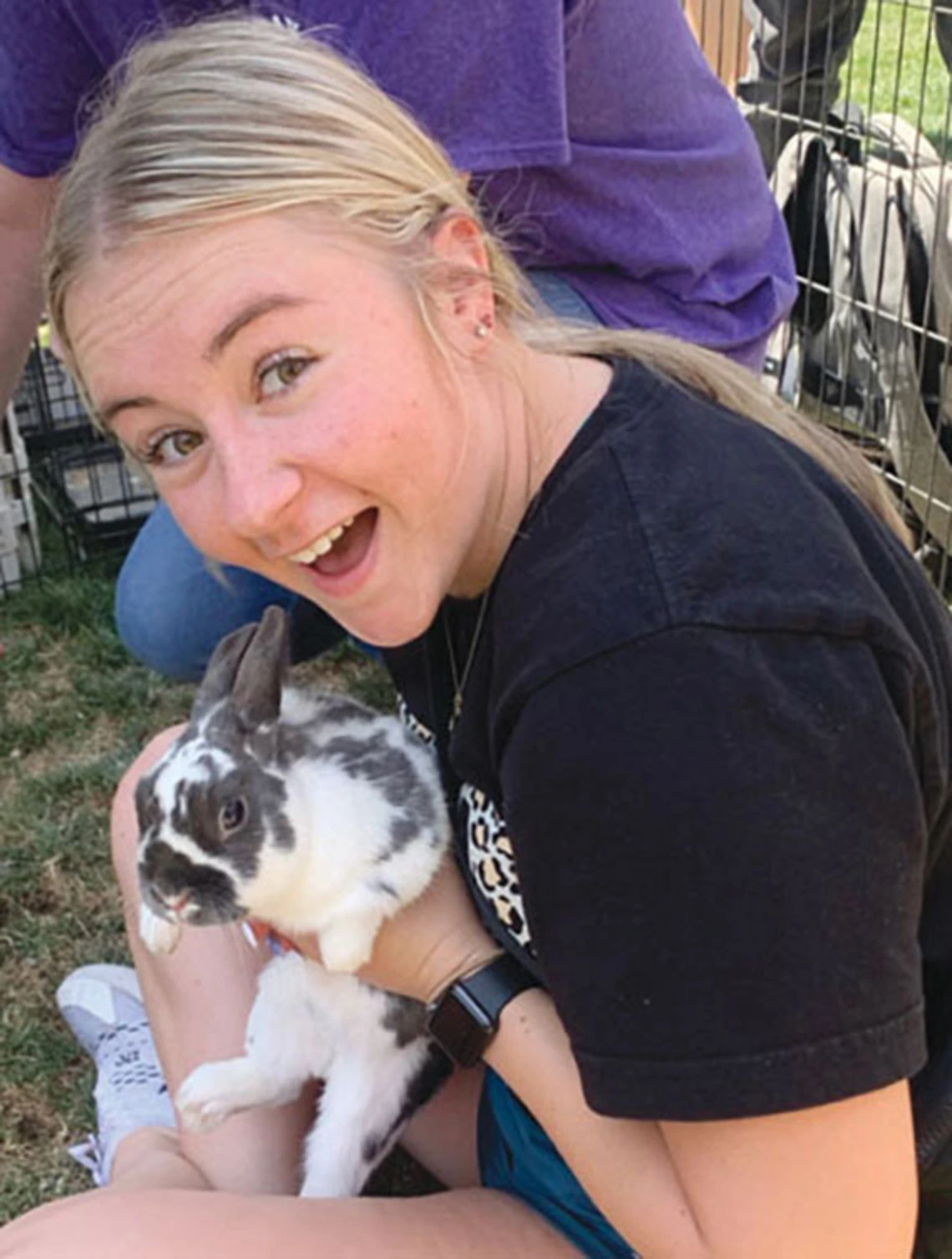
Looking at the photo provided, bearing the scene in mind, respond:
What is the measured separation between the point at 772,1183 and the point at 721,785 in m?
0.30

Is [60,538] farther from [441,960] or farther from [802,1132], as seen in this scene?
[802,1132]

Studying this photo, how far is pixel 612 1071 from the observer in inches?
43.5

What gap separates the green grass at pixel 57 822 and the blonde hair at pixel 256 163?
123 cm

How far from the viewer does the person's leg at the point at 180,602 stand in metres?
2.29

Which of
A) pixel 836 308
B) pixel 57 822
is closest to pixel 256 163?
pixel 57 822

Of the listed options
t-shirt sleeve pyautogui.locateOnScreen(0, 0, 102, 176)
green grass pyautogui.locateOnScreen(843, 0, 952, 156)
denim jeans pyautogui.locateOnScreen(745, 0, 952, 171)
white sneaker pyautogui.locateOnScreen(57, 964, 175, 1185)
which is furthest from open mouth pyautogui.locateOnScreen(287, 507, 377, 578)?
green grass pyautogui.locateOnScreen(843, 0, 952, 156)

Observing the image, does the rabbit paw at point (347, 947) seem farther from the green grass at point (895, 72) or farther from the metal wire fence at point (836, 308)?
the green grass at point (895, 72)

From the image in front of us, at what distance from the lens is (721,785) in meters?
1.04

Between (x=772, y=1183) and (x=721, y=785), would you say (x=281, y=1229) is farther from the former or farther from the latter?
(x=721, y=785)

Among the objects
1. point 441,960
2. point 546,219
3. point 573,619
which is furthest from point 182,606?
point 573,619

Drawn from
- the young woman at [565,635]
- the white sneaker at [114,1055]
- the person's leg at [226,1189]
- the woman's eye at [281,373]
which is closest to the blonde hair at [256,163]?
the young woman at [565,635]

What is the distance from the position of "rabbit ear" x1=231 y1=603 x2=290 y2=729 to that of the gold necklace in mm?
165

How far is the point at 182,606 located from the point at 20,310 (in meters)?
0.56

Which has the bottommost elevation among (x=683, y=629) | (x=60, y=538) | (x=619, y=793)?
(x=60, y=538)
